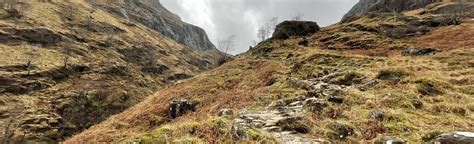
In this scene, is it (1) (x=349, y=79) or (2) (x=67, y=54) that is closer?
(1) (x=349, y=79)

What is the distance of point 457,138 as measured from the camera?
27.7 ft

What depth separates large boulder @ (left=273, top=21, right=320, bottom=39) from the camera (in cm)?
6703

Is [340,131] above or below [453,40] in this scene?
below

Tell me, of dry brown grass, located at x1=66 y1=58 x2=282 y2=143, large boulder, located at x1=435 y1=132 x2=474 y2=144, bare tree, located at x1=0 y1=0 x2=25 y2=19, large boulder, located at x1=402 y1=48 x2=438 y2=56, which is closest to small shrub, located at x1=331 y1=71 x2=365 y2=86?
dry brown grass, located at x1=66 y1=58 x2=282 y2=143

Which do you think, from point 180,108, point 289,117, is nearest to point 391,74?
point 289,117

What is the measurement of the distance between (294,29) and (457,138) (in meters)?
61.3

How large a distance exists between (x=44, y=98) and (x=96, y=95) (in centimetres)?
1008

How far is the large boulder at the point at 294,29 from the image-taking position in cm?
6703

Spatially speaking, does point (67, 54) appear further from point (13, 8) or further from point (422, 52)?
point (422, 52)

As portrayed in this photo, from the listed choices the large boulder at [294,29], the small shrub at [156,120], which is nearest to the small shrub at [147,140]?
the small shrub at [156,120]

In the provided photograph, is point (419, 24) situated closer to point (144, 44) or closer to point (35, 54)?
point (35, 54)

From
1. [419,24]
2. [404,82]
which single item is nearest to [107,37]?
[419,24]

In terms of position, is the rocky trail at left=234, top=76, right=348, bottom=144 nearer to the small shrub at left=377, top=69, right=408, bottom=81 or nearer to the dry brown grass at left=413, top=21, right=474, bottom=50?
the small shrub at left=377, top=69, right=408, bottom=81

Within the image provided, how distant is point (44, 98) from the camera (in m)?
76.1
